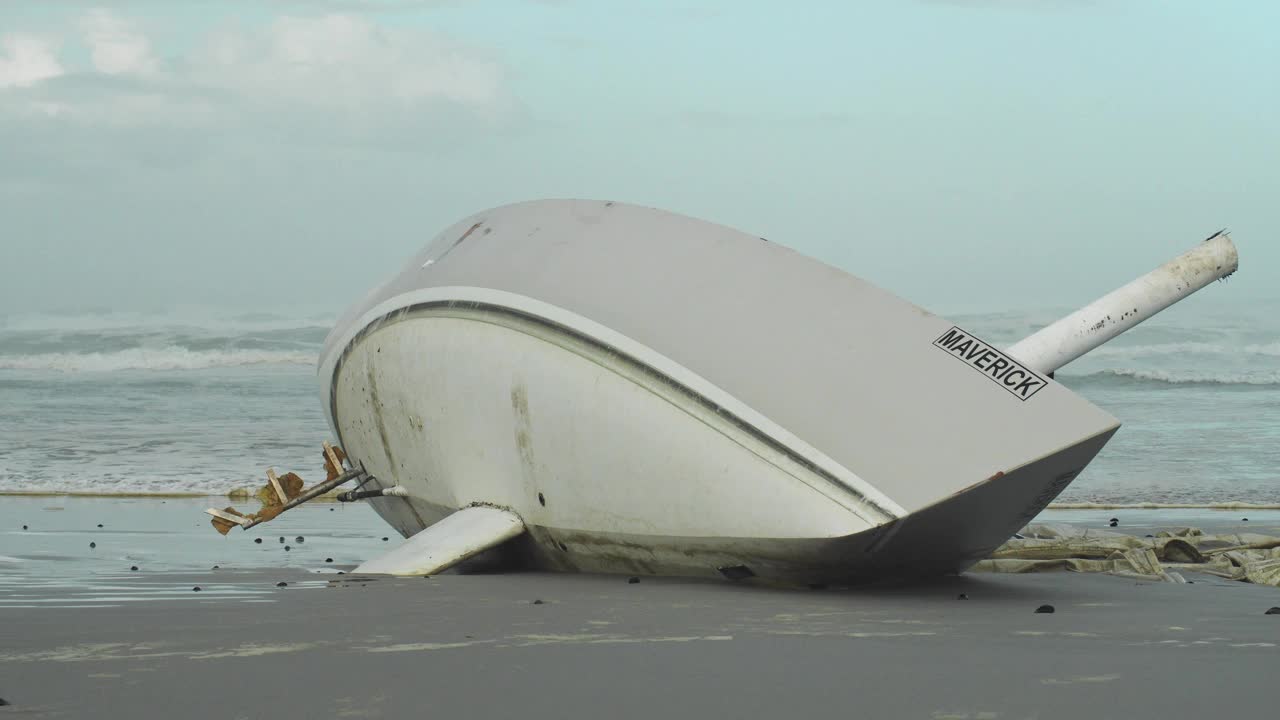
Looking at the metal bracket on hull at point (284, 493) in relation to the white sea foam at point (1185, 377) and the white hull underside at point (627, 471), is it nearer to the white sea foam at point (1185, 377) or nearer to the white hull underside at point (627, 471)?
the white hull underside at point (627, 471)

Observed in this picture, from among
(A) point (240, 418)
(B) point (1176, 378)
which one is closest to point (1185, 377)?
(B) point (1176, 378)

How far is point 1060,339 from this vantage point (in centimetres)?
682

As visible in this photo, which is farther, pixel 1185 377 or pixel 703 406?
pixel 1185 377

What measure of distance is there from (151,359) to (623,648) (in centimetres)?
3373

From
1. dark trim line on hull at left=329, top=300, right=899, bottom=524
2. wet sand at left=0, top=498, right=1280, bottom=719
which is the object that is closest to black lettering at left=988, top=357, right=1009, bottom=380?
dark trim line on hull at left=329, top=300, right=899, bottom=524

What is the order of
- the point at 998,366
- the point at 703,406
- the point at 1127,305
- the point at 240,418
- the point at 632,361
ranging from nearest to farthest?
the point at 998,366 → the point at 703,406 → the point at 632,361 → the point at 1127,305 → the point at 240,418

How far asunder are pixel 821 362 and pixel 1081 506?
25.6 feet

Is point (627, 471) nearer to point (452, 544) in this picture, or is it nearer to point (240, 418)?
point (452, 544)

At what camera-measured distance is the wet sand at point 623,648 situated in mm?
3070

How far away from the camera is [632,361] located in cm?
571

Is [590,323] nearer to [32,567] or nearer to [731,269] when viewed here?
[731,269]

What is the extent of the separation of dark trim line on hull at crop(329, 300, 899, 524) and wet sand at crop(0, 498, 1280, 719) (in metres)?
0.44

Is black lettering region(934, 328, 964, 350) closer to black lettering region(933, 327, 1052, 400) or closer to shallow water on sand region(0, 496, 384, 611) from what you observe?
black lettering region(933, 327, 1052, 400)

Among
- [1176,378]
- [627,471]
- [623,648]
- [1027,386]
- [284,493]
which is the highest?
[1176,378]
